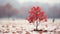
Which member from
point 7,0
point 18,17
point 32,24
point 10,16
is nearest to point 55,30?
point 32,24

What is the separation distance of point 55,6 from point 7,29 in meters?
0.76

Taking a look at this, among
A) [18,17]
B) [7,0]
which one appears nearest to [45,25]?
[18,17]

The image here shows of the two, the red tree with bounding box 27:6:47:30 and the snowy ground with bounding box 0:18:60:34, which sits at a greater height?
the red tree with bounding box 27:6:47:30

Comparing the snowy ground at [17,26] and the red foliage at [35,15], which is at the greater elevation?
the red foliage at [35,15]

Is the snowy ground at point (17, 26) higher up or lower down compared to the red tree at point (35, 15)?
lower down

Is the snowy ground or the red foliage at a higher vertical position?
the red foliage

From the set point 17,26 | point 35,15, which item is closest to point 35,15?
point 35,15

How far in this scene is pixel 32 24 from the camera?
67.5 inches

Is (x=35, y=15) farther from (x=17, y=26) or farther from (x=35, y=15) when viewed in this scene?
(x=17, y=26)

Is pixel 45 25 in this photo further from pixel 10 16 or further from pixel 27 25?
pixel 10 16

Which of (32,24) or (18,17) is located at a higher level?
(18,17)

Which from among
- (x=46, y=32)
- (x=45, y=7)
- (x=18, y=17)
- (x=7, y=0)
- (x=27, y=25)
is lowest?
(x=46, y=32)

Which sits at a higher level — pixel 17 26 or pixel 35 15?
pixel 35 15

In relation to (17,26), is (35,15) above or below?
above
